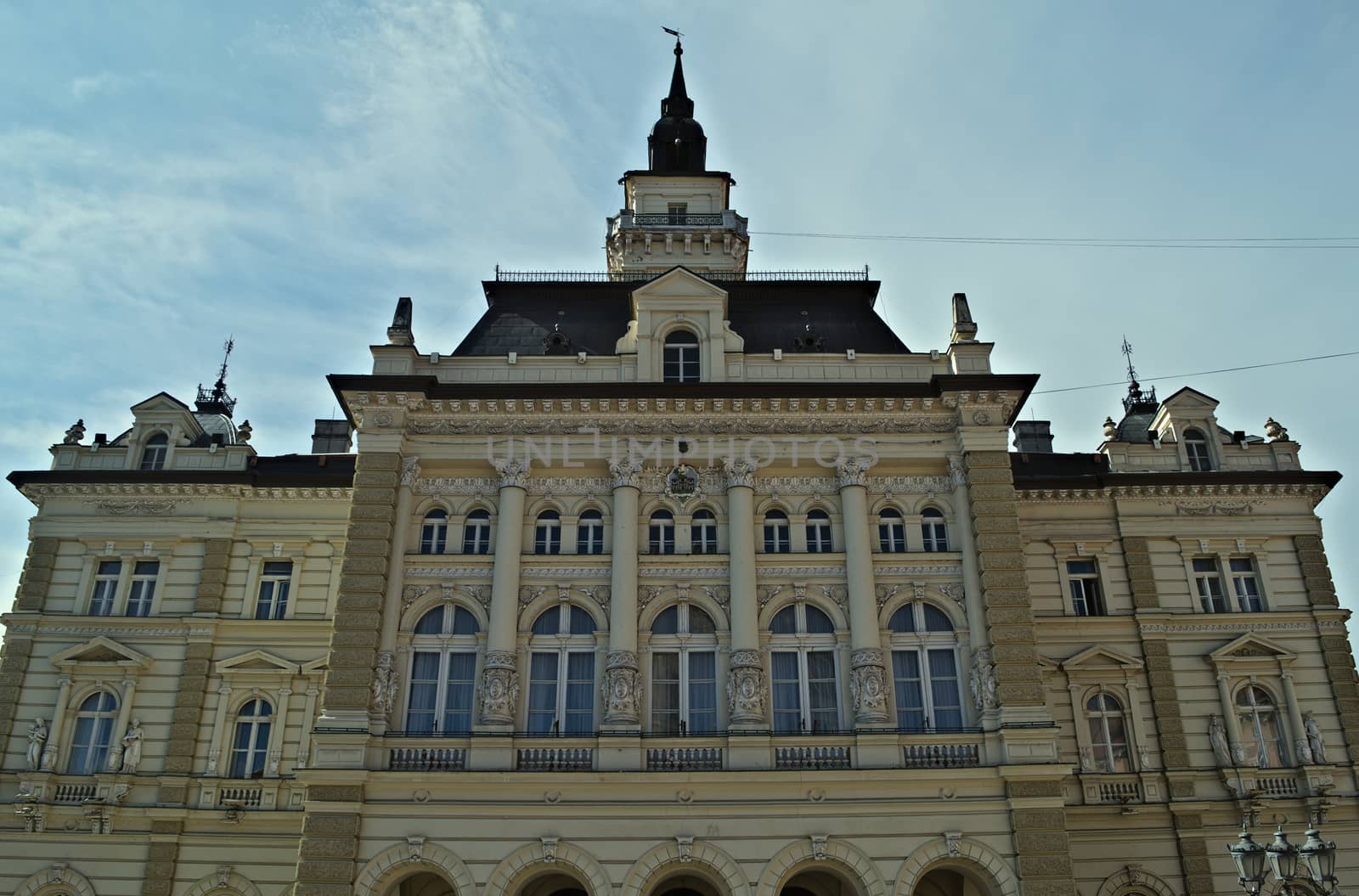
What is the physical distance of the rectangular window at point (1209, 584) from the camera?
116 ft

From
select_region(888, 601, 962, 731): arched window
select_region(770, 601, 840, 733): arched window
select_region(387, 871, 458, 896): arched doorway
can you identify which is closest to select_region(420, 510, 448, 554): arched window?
select_region(387, 871, 458, 896): arched doorway

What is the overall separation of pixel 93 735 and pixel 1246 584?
3744cm

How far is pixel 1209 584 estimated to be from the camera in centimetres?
3559

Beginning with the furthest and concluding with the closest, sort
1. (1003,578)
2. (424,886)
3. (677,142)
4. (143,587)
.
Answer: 1. (677,142)
2. (143,587)
3. (1003,578)
4. (424,886)

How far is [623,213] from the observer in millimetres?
43531

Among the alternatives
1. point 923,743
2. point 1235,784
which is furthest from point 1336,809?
point 923,743

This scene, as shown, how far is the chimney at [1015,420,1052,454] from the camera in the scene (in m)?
41.4

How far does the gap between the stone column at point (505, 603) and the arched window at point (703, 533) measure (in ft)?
16.4

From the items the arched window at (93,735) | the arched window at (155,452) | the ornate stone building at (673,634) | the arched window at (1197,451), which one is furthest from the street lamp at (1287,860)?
the arched window at (155,452)

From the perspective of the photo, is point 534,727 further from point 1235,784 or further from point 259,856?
point 1235,784

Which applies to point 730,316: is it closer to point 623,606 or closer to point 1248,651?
point 623,606

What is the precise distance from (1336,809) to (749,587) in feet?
62.2

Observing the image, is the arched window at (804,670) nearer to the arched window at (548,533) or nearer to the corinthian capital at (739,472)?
the corinthian capital at (739,472)

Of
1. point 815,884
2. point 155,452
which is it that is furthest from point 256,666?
point 815,884
